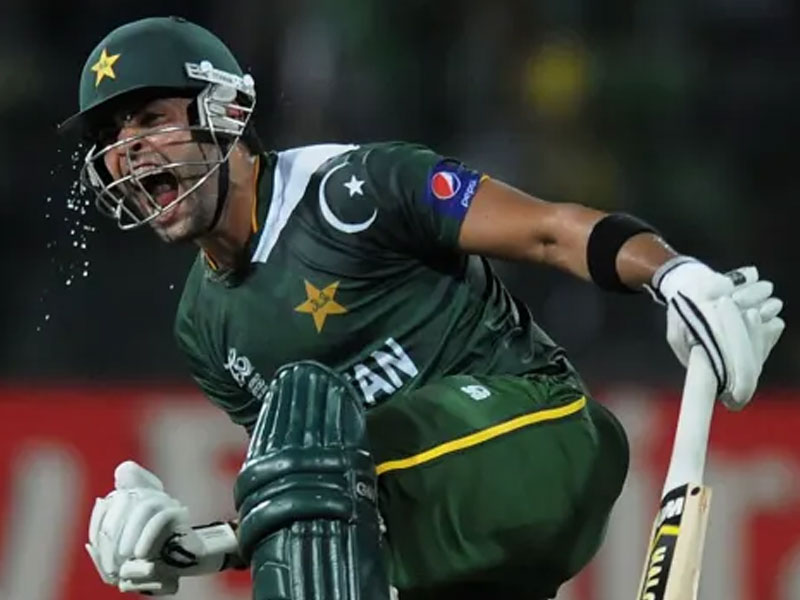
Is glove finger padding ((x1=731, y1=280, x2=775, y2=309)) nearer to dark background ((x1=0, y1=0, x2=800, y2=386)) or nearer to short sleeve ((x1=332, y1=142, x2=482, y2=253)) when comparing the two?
short sleeve ((x1=332, y1=142, x2=482, y2=253))

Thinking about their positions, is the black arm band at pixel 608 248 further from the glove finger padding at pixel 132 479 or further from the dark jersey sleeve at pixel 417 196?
the glove finger padding at pixel 132 479

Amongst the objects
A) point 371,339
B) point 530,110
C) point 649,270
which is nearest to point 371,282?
point 371,339

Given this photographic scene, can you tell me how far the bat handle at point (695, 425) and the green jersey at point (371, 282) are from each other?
15.9 inches

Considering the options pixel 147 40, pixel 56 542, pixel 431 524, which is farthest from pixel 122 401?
pixel 431 524

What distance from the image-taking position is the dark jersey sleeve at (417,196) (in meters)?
2.62

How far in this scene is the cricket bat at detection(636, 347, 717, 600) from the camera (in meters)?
2.30

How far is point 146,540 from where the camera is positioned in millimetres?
2615

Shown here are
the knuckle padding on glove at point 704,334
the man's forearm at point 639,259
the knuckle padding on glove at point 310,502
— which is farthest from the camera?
the man's forearm at point 639,259

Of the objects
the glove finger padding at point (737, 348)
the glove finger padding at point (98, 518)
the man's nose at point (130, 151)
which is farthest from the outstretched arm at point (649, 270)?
the glove finger padding at point (98, 518)

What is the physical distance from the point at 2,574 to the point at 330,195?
1.56 metres

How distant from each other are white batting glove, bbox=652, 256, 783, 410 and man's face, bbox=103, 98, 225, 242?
66 centimetres

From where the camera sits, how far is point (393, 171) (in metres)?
2.67

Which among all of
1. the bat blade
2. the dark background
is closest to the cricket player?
the bat blade

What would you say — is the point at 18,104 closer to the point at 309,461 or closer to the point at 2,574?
the point at 2,574
